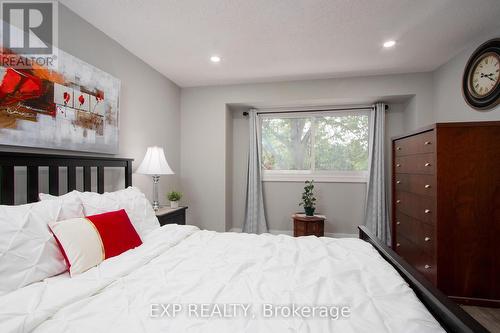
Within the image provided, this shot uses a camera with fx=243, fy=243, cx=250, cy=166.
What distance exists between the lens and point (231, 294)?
40.0 inches

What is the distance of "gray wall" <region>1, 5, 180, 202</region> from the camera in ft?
6.67

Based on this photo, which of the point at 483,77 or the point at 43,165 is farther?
Result: the point at 483,77

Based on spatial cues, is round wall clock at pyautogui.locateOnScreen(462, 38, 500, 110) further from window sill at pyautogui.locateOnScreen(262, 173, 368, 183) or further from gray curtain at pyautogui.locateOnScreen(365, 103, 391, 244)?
window sill at pyautogui.locateOnScreen(262, 173, 368, 183)

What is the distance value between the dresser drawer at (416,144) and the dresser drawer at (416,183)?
0.24 m

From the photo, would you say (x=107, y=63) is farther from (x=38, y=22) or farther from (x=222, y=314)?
(x=222, y=314)

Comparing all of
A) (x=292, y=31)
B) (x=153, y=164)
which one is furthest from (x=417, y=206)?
(x=153, y=164)

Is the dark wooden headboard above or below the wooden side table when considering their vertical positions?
above

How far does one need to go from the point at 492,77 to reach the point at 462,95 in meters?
0.43

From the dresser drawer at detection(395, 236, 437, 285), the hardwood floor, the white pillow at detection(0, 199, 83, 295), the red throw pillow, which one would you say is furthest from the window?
the white pillow at detection(0, 199, 83, 295)

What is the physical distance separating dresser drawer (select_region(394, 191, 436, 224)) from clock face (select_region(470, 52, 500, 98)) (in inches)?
46.5

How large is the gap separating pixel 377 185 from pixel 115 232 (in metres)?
3.47

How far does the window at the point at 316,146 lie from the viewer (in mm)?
3850

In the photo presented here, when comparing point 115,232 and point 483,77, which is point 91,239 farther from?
point 483,77

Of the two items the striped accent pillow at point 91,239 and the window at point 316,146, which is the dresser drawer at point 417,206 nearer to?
the window at point 316,146
